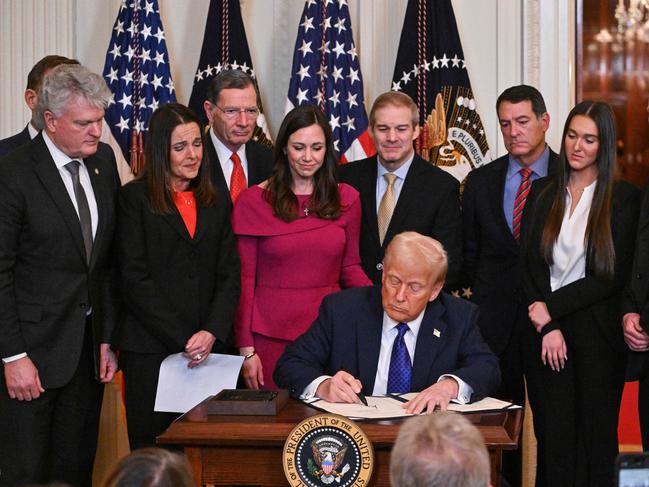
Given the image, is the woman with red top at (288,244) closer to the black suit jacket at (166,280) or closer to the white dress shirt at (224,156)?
the black suit jacket at (166,280)

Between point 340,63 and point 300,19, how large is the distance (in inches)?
16.4

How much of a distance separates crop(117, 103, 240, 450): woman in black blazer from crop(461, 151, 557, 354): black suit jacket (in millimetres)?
1187

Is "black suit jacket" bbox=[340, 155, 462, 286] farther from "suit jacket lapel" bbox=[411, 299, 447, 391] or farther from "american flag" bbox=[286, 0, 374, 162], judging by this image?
"american flag" bbox=[286, 0, 374, 162]

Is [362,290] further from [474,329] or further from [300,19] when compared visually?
[300,19]

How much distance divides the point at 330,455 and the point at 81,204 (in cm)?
152

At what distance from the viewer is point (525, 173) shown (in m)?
4.54

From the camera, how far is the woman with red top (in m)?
4.04

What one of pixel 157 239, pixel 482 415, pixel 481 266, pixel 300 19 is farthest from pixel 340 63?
pixel 482 415

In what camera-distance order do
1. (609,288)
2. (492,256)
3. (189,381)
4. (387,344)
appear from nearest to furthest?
(387,344) → (189,381) → (609,288) → (492,256)

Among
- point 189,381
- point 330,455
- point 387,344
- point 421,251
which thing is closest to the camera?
point 330,455

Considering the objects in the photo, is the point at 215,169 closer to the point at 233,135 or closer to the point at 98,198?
the point at 233,135

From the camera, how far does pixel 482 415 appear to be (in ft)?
9.83

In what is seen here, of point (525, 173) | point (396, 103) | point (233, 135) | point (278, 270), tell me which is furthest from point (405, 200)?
point (233, 135)

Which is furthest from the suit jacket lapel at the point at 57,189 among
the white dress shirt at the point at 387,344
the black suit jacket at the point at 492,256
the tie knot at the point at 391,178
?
the black suit jacket at the point at 492,256
